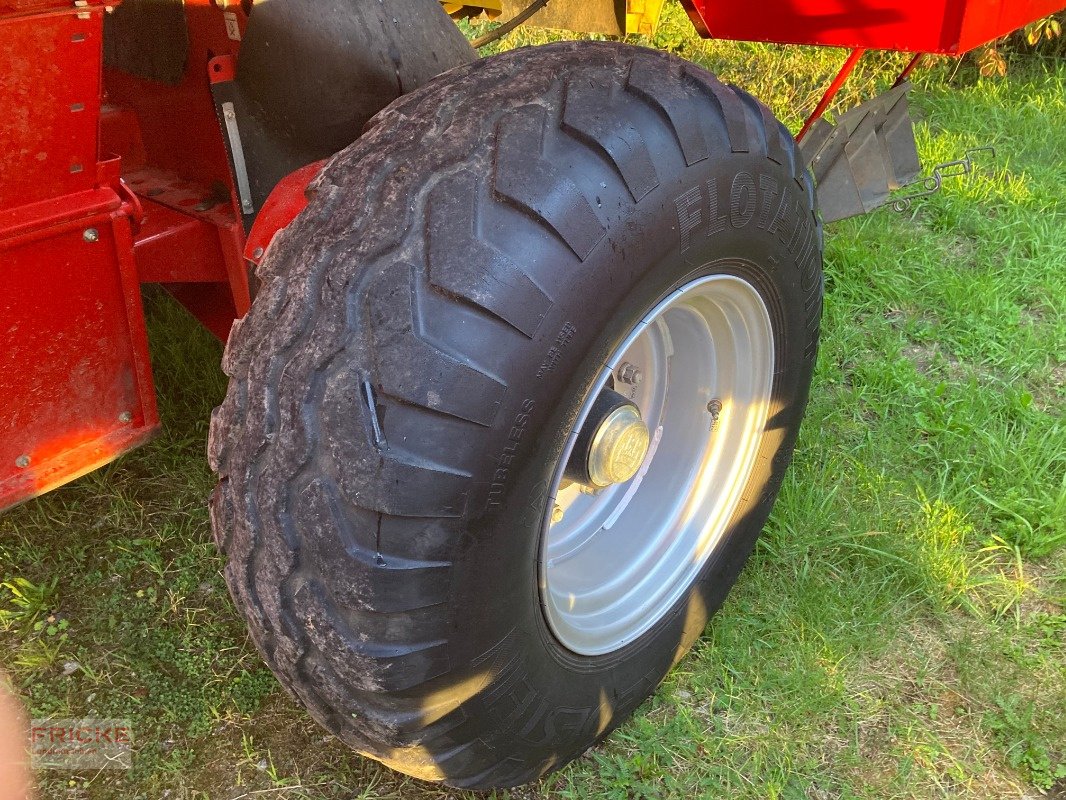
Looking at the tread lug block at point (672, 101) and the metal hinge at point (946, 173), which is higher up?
the tread lug block at point (672, 101)

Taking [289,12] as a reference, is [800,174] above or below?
below

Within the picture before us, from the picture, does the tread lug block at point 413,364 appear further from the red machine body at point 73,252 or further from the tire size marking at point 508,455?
the red machine body at point 73,252

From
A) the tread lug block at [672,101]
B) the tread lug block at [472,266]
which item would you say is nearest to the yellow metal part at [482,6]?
the tread lug block at [672,101]

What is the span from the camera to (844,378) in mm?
2932

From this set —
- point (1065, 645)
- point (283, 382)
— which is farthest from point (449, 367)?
point (1065, 645)

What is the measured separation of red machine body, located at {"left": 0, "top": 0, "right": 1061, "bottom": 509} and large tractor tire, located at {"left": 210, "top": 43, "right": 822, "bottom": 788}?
0.26 m

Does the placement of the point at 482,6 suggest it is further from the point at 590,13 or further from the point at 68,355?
the point at 68,355

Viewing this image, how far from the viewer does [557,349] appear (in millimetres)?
1300

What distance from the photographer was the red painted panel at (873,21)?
2.06 m

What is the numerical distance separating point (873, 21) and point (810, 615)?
55.0 inches

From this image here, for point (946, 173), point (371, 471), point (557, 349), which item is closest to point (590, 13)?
point (557, 349)

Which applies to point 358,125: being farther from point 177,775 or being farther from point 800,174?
point 177,775

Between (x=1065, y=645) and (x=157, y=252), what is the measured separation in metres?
2.13

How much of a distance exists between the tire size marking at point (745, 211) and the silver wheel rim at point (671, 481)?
0.44 ft
